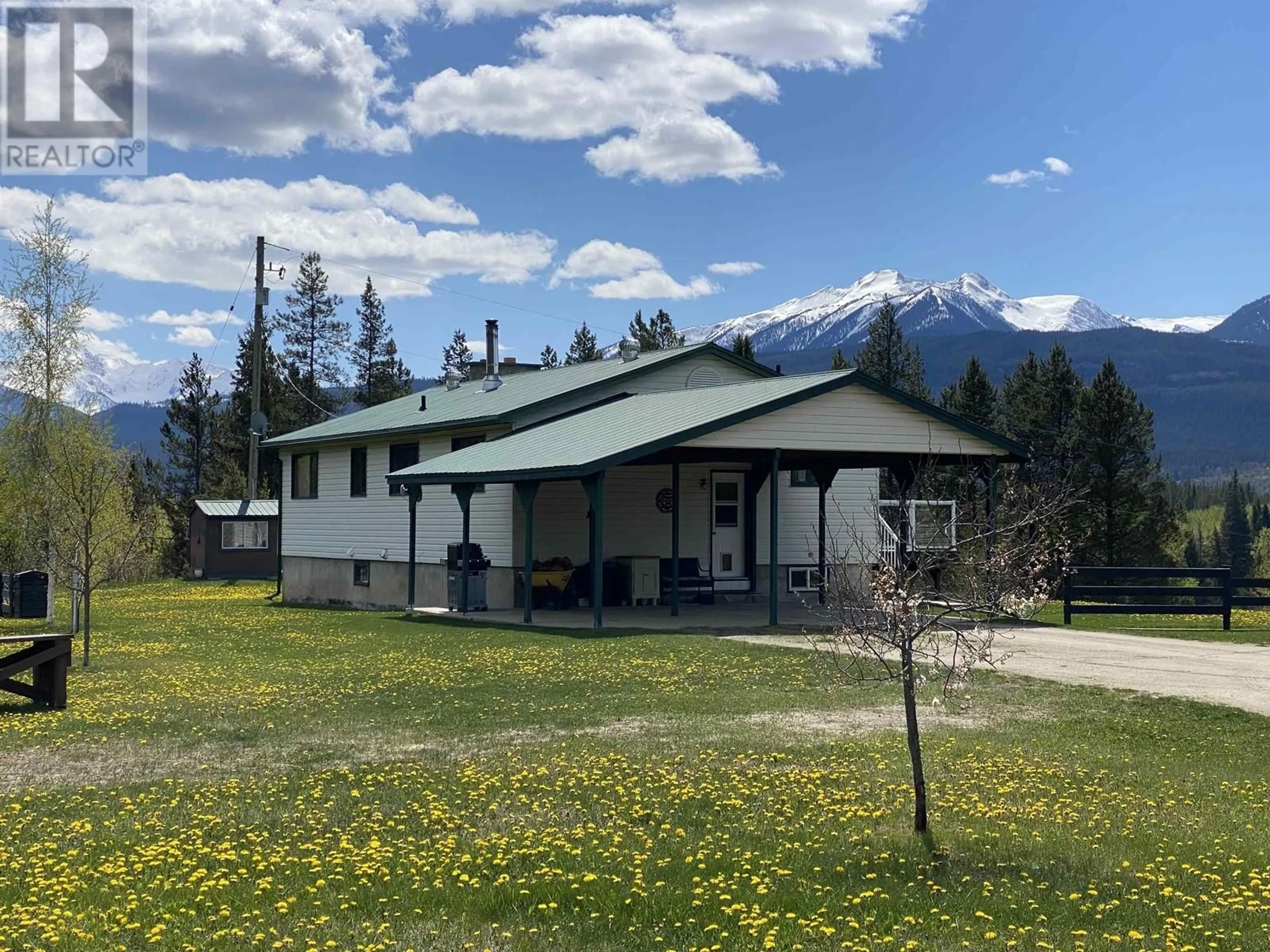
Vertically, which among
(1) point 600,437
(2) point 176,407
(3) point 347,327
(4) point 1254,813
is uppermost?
(3) point 347,327

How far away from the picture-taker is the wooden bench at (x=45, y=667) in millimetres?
13523

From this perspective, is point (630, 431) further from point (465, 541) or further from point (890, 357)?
point (890, 357)

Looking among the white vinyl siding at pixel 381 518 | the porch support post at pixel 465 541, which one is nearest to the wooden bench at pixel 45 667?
the porch support post at pixel 465 541

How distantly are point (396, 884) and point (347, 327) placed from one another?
218 feet

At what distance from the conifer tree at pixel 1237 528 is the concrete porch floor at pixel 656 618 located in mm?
95729

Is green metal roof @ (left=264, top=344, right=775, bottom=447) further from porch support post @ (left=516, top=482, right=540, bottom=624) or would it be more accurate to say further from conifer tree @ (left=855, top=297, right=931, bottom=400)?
conifer tree @ (left=855, top=297, right=931, bottom=400)

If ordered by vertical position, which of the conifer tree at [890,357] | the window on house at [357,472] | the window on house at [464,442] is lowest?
the window on house at [357,472]

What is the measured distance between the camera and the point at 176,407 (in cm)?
6281

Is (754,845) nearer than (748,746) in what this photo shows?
Yes

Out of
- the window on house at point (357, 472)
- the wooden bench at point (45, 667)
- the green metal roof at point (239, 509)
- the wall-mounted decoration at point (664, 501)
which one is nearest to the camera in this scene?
the wooden bench at point (45, 667)

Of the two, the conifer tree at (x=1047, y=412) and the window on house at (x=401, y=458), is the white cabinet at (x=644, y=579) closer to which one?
the window on house at (x=401, y=458)

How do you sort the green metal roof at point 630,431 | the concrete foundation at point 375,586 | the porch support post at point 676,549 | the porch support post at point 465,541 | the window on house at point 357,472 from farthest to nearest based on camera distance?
the window on house at point 357,472 → the concrete foundation at point 375,586 → the porch support post at point 465,541 → the porch support post at point 676,549 → the green metal roof at point 630,431

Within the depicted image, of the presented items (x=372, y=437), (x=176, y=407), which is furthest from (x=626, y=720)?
(x=176, y=407)

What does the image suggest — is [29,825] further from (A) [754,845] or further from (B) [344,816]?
(A) [754,845]
